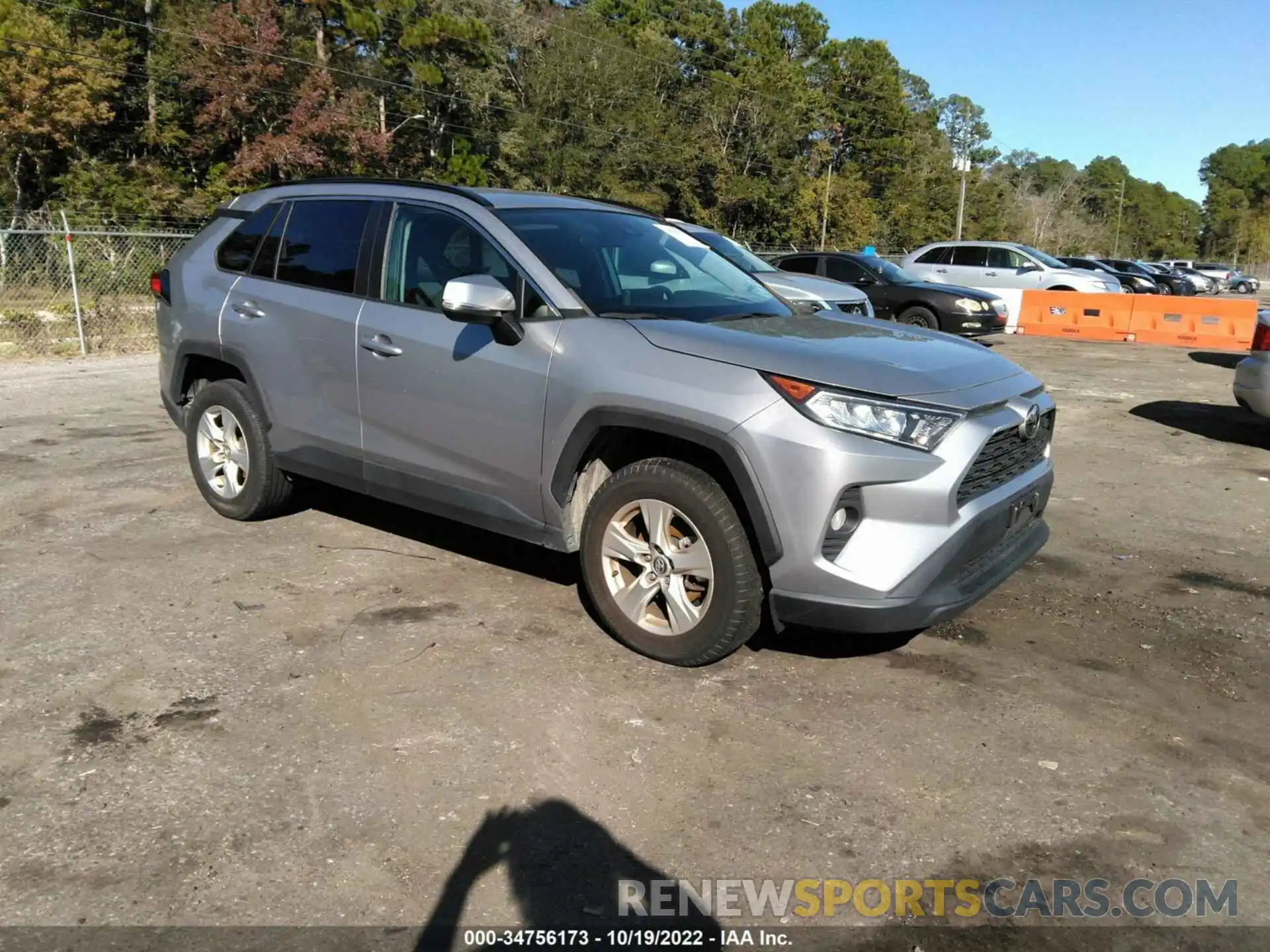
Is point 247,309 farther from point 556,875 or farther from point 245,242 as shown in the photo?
point 556,875

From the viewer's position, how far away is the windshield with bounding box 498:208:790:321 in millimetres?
4289

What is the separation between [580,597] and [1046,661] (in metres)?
2.04

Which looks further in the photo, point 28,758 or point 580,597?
point 580,597

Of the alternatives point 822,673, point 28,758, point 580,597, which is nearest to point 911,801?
point 822,673

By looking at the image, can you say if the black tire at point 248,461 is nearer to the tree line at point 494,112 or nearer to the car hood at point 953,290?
the car hood at point 953,290

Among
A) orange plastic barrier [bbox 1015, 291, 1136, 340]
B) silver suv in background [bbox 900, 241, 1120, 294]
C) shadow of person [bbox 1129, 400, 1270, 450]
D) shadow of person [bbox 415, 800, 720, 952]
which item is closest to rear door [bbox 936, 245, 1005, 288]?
silver suv in background [bbox 900, 241, 1120, 294]

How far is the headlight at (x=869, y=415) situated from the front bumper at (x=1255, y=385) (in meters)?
5.89

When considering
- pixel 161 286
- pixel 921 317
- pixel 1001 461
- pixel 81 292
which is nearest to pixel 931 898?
pixel 1001 461

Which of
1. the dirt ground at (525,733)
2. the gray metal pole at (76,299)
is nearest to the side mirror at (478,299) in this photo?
the dirt ground at (525,733)

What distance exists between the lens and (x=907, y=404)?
138 inches

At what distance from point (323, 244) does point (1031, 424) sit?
3.43 m

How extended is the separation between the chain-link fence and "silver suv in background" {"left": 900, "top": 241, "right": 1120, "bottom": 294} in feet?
49.8

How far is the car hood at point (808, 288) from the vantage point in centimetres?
1130

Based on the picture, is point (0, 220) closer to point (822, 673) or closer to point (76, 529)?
point (76, 529)
